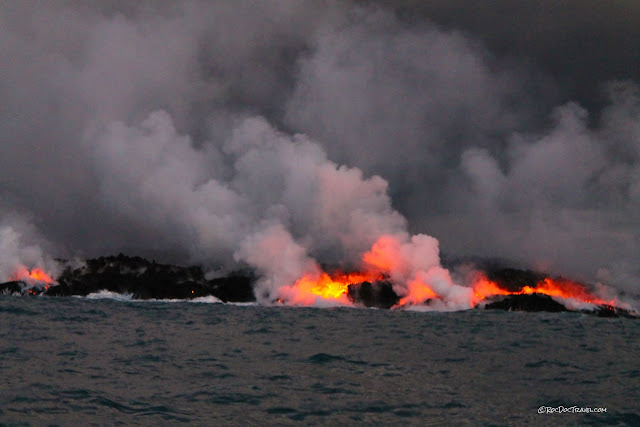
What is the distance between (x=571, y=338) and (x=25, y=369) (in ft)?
101

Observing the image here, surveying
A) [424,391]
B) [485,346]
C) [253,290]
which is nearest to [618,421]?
[424,391]

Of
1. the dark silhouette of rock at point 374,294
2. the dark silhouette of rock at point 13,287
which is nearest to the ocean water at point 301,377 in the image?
the dark silhouette of rock at point 374,294

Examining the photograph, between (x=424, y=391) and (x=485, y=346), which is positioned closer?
(x=424, y=391)

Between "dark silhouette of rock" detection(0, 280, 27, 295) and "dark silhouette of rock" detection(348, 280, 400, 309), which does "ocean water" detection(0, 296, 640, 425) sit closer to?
"dark silhouette of rock" detection(348, 280, 400, 309)

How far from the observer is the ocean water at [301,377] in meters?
16.2

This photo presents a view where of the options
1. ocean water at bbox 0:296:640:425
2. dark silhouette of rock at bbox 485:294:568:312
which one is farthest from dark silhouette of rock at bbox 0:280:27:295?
dark silhouette of rock at bbox 485:294:568:312

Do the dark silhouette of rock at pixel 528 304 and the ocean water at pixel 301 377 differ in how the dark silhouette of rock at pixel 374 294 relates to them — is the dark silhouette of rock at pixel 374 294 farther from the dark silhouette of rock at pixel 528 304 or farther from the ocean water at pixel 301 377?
the ocean water at pixel 301 377

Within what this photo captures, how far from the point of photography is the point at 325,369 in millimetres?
23266

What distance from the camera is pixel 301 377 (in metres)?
21.5

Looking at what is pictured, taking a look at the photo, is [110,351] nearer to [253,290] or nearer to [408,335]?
[408,335]

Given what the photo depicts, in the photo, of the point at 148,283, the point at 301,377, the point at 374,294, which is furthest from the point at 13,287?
the point at 301,377

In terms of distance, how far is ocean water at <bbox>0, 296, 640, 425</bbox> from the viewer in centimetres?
1622

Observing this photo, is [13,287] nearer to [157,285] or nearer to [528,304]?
[157,285]

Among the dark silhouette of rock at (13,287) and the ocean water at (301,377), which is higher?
the dark silhouette of rock at (13,287)
